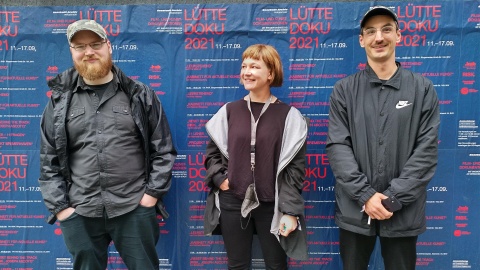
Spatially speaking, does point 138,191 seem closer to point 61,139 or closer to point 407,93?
point 61,139

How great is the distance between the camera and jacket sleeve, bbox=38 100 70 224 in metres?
2.24

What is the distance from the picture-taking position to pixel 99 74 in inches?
88.5

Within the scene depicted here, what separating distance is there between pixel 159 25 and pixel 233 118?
1.03 metres

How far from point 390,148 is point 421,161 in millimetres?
168

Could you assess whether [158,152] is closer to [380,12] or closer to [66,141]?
[66,141]

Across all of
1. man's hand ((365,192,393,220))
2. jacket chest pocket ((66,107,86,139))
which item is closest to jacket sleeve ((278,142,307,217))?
man's hand ((365,192,393,220))

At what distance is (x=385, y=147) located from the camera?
211 cm

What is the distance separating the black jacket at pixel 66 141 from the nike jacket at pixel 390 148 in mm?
1024

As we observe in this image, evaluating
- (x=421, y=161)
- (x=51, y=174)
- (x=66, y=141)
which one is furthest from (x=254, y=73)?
(x=51, y=174)

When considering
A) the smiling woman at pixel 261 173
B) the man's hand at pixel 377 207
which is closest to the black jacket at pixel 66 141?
the smiling woman at pixel 261 173

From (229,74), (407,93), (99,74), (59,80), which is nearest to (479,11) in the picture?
(407,93)

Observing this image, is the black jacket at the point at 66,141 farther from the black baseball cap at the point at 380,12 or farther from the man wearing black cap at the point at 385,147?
the black baseball cap at the point at 380,12

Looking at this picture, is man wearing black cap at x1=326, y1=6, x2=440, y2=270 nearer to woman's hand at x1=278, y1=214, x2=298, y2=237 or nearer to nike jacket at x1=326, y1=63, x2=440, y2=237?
nike jacket at x1=326, y1=63, x2=440, y2=237

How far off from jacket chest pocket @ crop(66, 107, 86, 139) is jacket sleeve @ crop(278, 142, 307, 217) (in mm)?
1198
